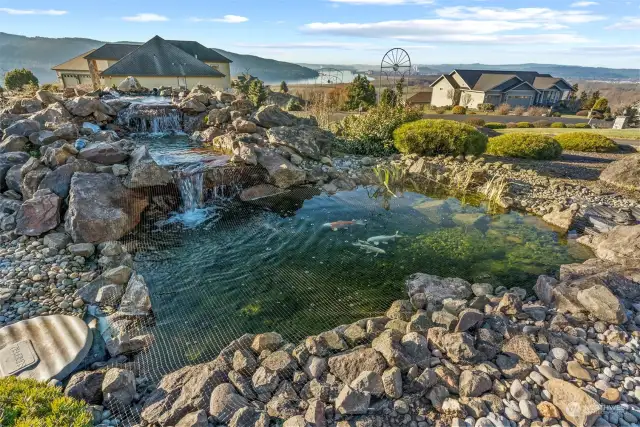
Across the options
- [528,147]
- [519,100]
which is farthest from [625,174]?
[519,100]

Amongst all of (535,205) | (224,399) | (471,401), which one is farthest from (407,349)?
(535,205)

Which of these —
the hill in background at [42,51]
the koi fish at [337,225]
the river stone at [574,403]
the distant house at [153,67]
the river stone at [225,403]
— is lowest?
the koi fish at [337,225]

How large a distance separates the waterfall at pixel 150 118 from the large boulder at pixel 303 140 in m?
3.75

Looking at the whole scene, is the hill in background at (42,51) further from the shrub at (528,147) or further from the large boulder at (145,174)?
the large boulder at (145,174)

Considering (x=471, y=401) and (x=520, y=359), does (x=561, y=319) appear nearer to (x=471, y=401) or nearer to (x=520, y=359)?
(x=520, y=359)

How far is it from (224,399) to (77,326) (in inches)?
83.5

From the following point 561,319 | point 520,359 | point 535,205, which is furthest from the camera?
point 535,205

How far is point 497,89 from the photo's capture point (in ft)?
117

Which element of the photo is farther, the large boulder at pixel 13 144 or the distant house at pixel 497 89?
the distant house at pixel 497 89

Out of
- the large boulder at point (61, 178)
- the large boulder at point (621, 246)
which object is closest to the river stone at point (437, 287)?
the large boulder at point (621, 246)

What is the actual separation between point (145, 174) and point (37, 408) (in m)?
4.74

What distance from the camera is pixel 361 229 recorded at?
6312 millimetres

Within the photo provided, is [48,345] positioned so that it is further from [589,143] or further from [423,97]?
[423,97]

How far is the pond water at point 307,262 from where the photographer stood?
4.02 meters
